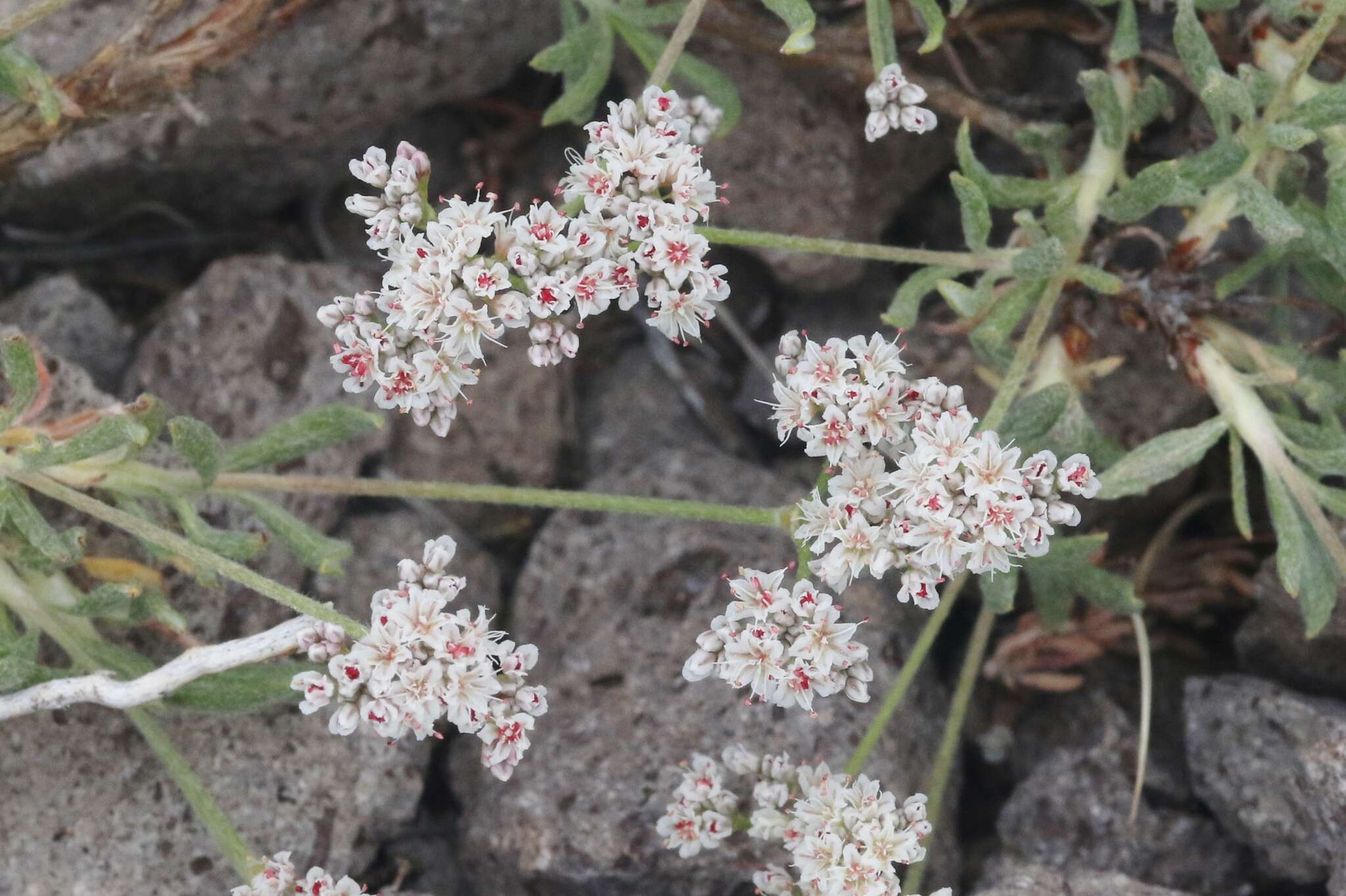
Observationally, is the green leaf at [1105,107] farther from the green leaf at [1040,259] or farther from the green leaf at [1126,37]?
the green leaf at [1040,259]

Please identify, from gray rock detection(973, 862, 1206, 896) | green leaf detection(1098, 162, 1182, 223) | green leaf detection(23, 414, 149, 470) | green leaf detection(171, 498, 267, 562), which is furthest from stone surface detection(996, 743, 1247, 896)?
green leaf detection(23, 414, 149, 470)

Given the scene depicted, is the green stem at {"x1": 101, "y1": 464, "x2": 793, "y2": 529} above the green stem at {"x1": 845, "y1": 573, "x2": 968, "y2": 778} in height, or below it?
above

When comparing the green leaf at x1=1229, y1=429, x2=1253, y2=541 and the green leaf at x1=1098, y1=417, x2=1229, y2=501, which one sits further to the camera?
the green leaf at x1=1229, y1=429, x2=1253, y2=541

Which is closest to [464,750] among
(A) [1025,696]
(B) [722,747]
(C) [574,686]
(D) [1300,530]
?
(C) [574,686]

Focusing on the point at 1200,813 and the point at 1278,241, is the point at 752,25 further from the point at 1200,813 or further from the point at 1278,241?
the point at 1200,813

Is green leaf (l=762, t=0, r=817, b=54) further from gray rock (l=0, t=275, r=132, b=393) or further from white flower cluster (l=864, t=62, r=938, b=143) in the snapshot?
gray rock (l=0, t=275, r=132, b=393)

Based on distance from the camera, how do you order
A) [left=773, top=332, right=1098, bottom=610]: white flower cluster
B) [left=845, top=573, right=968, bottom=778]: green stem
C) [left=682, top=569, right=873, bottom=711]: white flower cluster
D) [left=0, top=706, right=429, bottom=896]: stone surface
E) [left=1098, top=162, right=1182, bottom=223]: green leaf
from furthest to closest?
[left=0, top=706, right=429, bottom=896]: stone surface
[left=845, top=573, right=968, bottom=778]: green stem
[left=1098, top=162, right=1182, bottom=223]: green leaf
[left=682, top=569, right=873, bottom=711]: white flower cluster
[left=773, top=332, right=1098, bottom=610]: white flower cluster
